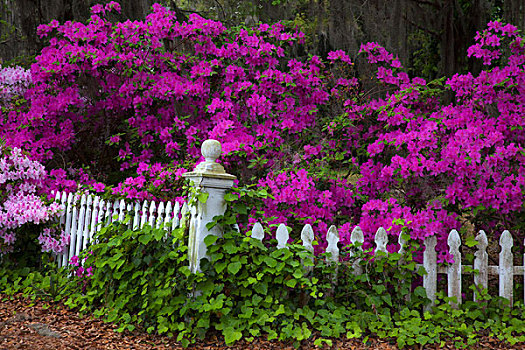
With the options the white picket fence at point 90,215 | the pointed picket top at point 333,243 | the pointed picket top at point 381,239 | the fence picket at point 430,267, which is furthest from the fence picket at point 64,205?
the fence picket at point 430,267

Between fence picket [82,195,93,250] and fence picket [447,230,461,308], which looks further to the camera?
fence picket [82,195,93,250]

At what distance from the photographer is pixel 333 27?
26.6ft

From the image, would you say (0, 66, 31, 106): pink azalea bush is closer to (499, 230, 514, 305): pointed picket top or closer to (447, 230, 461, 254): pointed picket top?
(447, 230, 461, 254): pointed picket top

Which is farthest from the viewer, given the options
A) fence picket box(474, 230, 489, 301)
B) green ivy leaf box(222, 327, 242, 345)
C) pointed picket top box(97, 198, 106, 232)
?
pointed picket top box(97, 198, 106, 232)

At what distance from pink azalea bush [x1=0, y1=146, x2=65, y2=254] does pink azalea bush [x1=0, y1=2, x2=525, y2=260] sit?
0.44 m

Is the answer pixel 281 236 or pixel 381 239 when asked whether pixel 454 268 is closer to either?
pixel 381 239

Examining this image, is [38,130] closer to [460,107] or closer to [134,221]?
[134,221]

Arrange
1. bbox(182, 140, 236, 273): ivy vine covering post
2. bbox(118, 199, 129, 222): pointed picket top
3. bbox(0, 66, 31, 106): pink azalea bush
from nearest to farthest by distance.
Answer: bbox(182, 140, 236, 273): ivy vine covering post, bbox(118, 199, 129, 222): pointed picket top, bbox(0, 66, 31, 106): pink azalea bush

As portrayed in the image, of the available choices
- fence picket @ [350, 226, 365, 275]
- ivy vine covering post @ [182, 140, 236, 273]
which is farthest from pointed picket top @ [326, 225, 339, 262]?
ivy vine covering post @ [182, 140, 236, 273]

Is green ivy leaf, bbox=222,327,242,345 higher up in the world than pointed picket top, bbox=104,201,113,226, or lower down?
lower down

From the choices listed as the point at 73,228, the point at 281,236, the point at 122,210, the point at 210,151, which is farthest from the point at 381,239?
the point at 73,228

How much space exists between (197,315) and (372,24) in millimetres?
5830

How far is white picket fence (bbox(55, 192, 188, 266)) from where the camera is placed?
4.11 m

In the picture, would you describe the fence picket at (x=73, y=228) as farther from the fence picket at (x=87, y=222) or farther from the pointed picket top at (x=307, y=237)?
the pointed picket top at (x=307, y=237)
